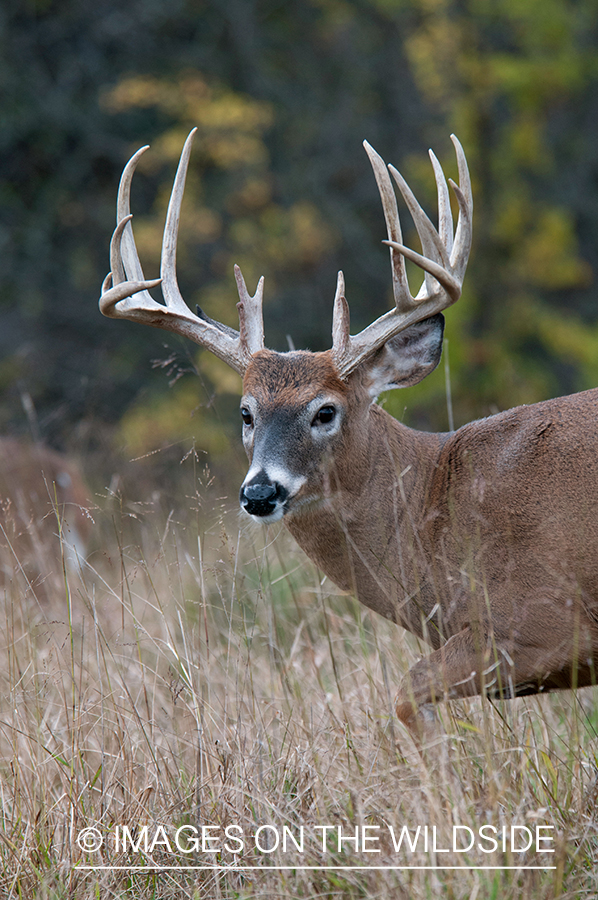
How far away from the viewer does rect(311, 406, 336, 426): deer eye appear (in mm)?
3613

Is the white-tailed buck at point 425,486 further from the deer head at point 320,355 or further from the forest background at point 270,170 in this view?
the forest background at point 270,170

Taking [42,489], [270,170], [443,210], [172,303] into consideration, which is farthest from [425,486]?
[270,170]

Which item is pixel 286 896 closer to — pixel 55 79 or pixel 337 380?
pixel 337 380

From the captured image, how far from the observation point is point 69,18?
Result: 499 inches

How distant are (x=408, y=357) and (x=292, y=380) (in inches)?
21.0

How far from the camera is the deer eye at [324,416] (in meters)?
3.61

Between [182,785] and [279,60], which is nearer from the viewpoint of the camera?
[182,785]

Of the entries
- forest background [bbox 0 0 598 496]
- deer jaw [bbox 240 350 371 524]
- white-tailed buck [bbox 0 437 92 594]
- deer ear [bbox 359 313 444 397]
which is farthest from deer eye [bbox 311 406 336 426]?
forest background [bbox 0 0 598 496]

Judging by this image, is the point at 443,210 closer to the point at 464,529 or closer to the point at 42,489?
the point at 464,529

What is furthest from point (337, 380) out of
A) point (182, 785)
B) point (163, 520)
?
point (163, 520)

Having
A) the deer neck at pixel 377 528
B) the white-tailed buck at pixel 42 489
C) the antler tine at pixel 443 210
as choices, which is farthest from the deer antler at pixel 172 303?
the white-tailed buck at pixel 42 489

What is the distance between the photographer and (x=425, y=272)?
371 cm

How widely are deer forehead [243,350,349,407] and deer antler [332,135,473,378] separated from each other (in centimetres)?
6

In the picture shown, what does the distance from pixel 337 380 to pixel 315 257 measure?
34.6 ft
